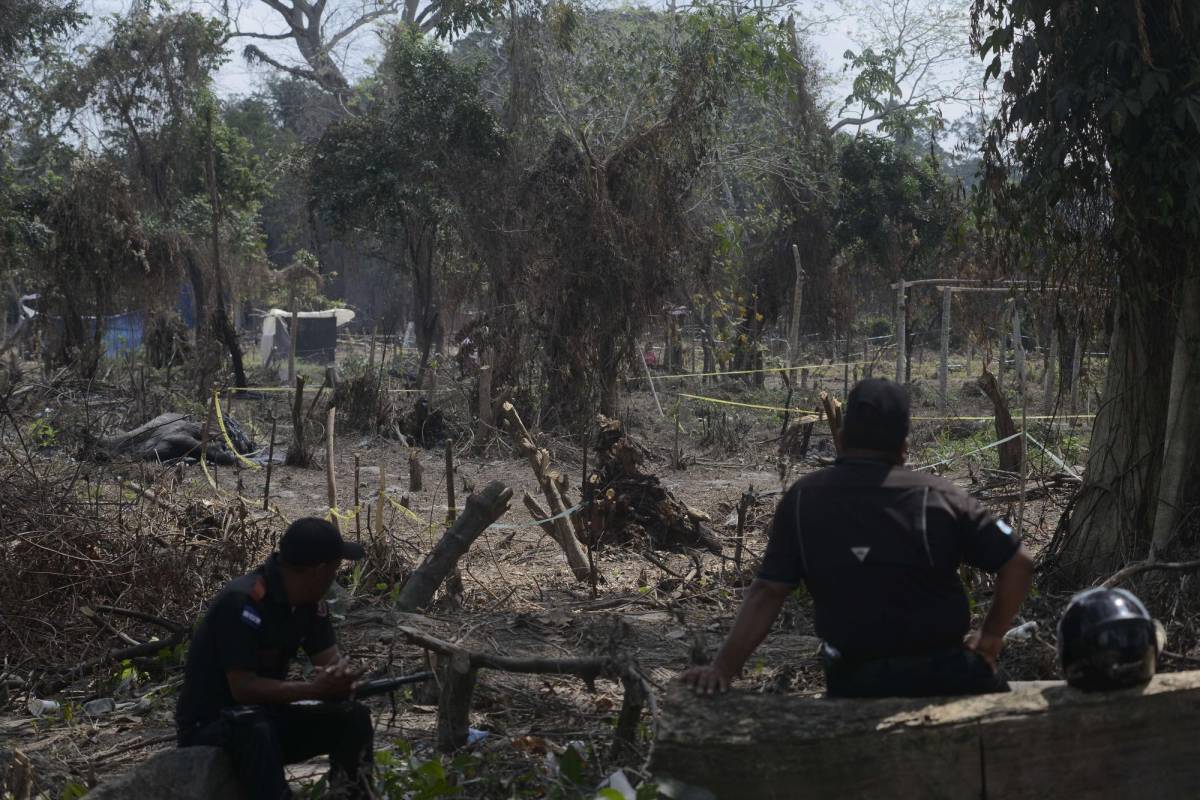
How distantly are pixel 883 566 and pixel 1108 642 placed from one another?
727 millimetres

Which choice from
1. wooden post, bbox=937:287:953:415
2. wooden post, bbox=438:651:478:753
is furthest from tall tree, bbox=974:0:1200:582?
wooden post, bbox=937:287:953:415

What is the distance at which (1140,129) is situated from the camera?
568 centimetres

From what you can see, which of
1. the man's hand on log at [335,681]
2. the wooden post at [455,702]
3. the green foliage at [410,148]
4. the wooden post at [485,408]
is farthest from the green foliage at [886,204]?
the man's hand on log at [335,681]

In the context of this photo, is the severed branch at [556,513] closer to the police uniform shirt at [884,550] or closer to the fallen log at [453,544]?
the fallen log at [453,544]

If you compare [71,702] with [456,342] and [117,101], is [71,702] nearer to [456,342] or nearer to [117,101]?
[456,342]

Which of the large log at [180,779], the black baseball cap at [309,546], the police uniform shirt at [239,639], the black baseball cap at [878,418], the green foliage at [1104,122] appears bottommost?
the large log at [180,779]

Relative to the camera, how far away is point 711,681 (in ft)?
10.7

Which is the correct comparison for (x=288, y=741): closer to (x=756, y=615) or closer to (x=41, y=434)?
(x=756, y=615)

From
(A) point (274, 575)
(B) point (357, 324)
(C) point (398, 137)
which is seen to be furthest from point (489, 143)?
(B) point (357, 324)

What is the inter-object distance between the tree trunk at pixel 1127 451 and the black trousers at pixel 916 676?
3.37 m

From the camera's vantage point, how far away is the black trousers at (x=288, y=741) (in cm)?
359

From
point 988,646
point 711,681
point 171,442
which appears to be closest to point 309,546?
point 711,681

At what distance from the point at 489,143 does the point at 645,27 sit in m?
3.41

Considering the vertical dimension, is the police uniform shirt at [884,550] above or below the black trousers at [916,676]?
above
